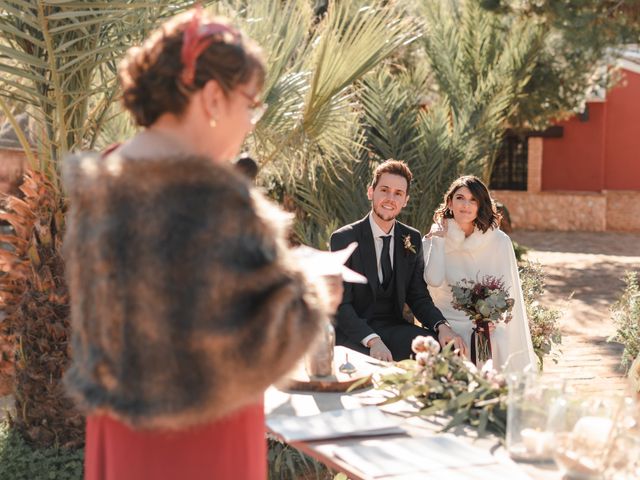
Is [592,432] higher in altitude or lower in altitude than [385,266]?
higher

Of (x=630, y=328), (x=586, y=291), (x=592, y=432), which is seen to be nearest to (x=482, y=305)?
(x=630, y=328)

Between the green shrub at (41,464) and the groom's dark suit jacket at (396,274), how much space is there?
1.51 meters

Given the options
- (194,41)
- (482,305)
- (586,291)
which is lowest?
(586,291)

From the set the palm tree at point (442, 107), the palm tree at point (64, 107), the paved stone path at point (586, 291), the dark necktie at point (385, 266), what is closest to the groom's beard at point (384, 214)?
the dark necktie at point (385, 266)

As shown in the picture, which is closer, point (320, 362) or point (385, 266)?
point (320, 362)

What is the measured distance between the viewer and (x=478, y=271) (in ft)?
16.7

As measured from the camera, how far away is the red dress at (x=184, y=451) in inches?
75.0

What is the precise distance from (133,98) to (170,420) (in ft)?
2.14

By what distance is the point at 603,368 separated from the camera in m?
7.84

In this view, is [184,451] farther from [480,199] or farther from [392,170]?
[480,199]

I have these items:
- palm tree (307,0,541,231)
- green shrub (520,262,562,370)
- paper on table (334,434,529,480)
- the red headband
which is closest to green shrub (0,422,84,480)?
paper on table (334,434,529,480)

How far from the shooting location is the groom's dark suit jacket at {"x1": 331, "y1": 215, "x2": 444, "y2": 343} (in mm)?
4738

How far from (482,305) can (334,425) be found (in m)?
2.42

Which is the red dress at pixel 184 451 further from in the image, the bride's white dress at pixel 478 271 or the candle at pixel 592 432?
the bride's white dress at pixel 478 271
